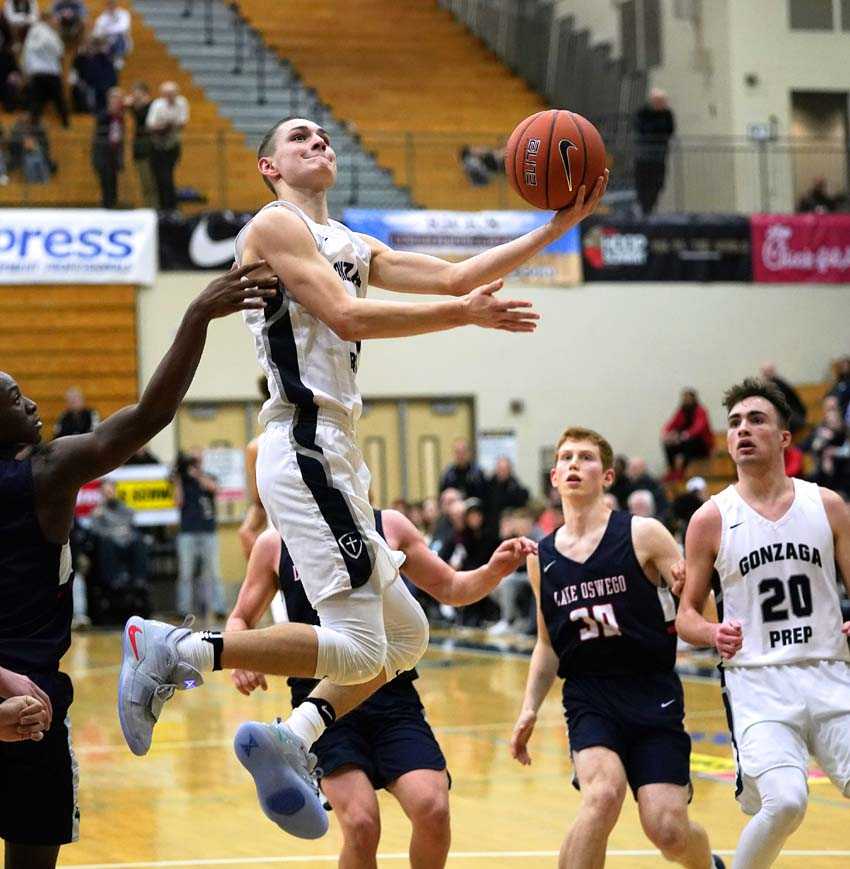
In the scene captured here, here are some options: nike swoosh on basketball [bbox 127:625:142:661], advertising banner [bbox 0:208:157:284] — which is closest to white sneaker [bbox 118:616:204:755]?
nike swoosh on basketball [bbox 127:625:142:661]

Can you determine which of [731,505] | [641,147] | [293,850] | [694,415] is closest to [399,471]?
[694,415]

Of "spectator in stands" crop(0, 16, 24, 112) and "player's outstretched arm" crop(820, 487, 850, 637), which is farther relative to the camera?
"spectator in stands" crop(0, 16, 24, 112)

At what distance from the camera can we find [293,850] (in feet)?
25.7

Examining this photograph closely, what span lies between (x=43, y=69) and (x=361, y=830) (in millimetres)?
17803

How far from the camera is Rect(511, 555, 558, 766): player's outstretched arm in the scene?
6270 mm

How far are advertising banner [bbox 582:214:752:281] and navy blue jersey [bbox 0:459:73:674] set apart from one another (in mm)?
17821

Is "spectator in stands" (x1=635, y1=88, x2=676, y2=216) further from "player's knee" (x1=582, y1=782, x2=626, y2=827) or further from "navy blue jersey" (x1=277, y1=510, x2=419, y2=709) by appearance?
"player's knee" (x1=582, y1=782, x2=626, y2=827)

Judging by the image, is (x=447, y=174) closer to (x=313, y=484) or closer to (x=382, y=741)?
(x=382, y=741)

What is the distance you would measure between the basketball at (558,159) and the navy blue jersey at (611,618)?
1.54 metres

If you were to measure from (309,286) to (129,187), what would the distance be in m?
15.8

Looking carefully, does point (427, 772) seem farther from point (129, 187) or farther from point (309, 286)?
point (129, 187)

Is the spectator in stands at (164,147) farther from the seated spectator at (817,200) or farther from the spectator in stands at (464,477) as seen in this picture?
the seated spectator at (817,200)

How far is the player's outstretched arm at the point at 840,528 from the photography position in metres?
5.89

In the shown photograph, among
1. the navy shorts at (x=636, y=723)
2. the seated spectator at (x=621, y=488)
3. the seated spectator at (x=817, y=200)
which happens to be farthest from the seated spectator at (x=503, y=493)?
the navy shorts at (x=636, y=723)
